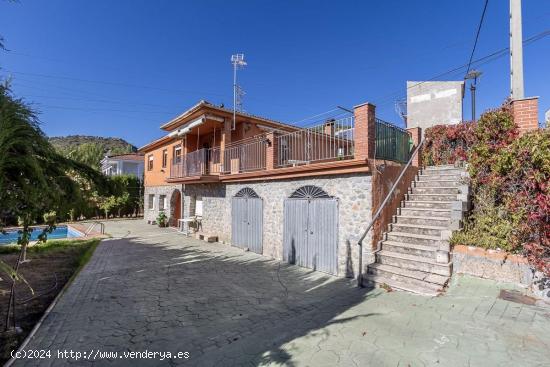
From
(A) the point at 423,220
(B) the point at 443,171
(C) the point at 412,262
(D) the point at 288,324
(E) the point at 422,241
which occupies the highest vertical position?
(B) the point at 443,171

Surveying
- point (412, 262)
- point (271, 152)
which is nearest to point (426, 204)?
point (412, 262)

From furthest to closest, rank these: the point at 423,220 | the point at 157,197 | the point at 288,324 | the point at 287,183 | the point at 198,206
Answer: the point at 157,197 < the point at 198,206 < the point at 287,183 < the point at 423,220 < the point at 288,324

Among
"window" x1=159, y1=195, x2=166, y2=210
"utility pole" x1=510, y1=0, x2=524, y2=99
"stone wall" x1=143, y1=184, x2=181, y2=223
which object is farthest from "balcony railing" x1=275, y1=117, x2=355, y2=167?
"window" x1=159, y1=195, x2=166, y2=210

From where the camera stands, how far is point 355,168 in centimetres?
739

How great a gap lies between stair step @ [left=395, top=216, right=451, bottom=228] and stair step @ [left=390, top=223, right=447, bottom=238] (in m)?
0.14

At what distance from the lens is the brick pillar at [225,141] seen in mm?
13828

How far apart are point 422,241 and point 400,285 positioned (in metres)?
1.38

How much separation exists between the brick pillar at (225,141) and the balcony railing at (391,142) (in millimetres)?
7632

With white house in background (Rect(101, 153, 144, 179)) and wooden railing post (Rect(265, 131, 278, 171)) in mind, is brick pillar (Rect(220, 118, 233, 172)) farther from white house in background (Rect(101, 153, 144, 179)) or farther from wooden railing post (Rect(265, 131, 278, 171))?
white house in background (Rect(101, 153, 144, 179))

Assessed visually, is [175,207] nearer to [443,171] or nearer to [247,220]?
[247,220]

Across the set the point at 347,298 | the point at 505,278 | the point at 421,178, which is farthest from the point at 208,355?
the point at 421,178

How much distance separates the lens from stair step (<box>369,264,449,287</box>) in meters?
5.93

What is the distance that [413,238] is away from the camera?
7117mm

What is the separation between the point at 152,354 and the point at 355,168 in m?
5.84
